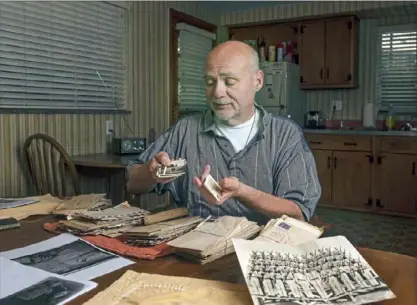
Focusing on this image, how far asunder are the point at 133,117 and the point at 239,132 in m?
2.70

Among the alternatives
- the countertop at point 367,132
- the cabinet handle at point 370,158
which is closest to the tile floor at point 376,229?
the cabinet handle at point 370,158

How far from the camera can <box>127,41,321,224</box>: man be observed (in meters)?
1.52

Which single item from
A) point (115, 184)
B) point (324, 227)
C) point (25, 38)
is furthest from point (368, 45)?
point (324, 227)

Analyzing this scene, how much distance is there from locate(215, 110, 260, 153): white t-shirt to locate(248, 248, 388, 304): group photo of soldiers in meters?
0.81

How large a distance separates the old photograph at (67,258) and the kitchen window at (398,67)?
4688mm

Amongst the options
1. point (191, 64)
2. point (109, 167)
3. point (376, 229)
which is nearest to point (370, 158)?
point (376, 229)

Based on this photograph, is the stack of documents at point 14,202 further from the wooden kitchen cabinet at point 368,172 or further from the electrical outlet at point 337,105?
the electrical outlet at point 337,105

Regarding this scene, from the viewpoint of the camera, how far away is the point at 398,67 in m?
5.04

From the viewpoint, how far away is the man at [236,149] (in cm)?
152

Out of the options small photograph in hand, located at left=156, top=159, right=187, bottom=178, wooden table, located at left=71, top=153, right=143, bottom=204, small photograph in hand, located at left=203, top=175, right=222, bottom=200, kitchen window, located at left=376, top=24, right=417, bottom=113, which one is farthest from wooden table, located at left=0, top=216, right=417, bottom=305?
kitchen window, located at left=376, top=24, right=417, bottom=113

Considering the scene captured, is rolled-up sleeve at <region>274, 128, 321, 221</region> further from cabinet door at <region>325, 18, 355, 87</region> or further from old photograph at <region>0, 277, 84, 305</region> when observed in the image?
cabinet door at <region>325, 18, 355, 87</region>

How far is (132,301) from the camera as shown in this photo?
78 centimetres

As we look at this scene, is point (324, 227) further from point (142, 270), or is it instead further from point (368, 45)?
point (368, 45)

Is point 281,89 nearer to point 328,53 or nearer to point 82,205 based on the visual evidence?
point 328,53
